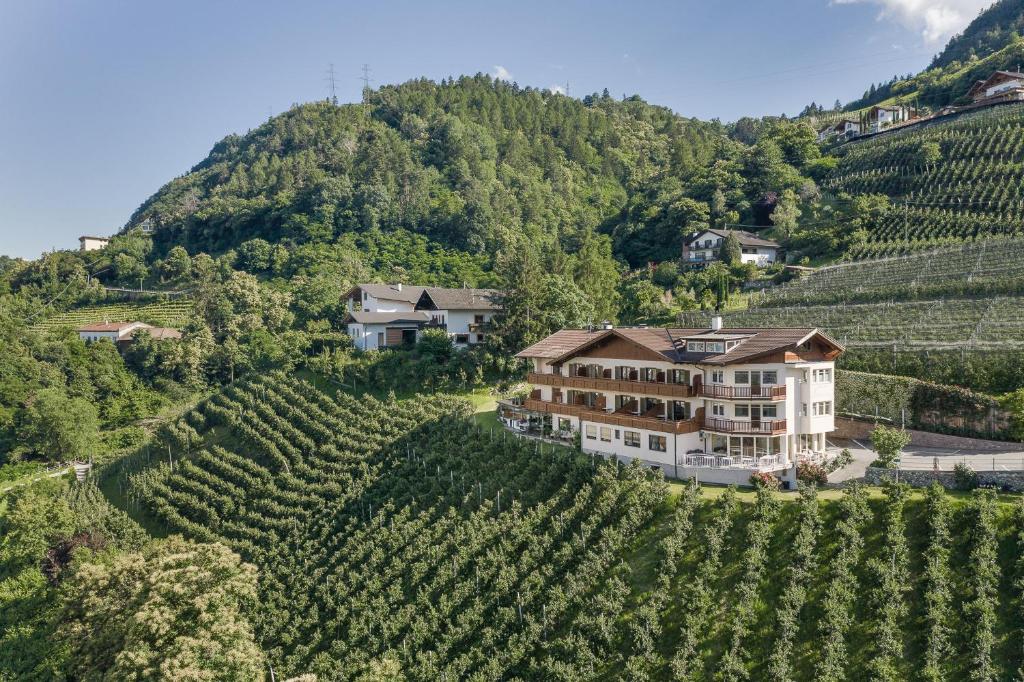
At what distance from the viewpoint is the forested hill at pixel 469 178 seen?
261 ft

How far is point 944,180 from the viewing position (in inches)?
2539

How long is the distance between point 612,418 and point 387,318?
24187 mm

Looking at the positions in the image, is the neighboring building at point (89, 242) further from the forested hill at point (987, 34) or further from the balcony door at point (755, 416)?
the forested hill at point (987, 34)

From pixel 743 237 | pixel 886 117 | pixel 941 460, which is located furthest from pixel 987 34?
pixel 941 460

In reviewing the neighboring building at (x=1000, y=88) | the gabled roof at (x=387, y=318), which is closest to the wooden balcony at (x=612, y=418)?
the gabled roof at (x=387, y=318)

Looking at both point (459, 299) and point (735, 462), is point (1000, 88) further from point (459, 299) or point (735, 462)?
point (735, 462)

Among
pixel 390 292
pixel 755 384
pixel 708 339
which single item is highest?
pixel 390 292

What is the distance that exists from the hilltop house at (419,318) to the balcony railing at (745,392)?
76.7 ft

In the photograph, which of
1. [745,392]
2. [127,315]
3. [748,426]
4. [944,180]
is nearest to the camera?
[748,426]

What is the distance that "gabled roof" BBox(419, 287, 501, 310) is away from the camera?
161 feet

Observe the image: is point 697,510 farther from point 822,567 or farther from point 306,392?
point 306,392

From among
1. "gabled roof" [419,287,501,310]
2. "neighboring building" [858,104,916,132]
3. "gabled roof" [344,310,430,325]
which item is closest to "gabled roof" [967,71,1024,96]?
"neighboring building" [858,104,916,132]

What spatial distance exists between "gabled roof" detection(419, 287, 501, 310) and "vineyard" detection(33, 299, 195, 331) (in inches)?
1188

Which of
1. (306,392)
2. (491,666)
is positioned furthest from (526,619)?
(306,392)
